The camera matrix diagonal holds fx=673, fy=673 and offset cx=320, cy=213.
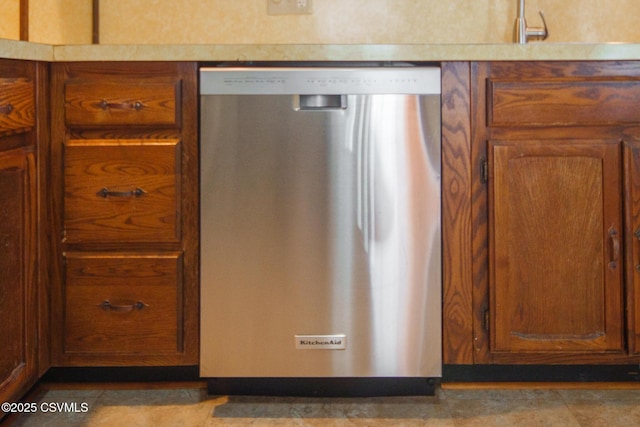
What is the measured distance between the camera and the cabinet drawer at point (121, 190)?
158 centimetres

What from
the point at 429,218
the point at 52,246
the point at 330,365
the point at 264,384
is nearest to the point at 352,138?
the point at 429,218

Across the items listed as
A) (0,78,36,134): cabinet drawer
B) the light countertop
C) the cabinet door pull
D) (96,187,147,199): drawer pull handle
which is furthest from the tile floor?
the light countertop

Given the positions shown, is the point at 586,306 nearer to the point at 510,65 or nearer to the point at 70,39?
the point at 510,65

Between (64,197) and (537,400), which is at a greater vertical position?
(64,197)

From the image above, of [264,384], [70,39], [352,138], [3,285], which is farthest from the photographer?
[70,39]

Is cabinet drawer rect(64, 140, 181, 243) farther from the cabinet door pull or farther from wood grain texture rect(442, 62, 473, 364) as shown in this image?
the cabinet door pull

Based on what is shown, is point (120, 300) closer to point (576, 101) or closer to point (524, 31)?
point (576, 101)

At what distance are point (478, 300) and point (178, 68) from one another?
2.95 ft

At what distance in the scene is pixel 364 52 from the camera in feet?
5.12

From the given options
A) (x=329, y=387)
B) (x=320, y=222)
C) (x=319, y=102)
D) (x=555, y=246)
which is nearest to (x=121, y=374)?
(x=329, y=387)

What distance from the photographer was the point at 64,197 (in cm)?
159

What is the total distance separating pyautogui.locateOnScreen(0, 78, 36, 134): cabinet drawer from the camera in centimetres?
136

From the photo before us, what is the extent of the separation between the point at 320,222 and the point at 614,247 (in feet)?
2.27

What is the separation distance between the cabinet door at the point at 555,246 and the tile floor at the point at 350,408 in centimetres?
13
